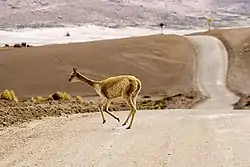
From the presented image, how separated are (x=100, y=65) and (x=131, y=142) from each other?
48547mm

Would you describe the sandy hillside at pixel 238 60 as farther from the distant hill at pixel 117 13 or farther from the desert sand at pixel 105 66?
the distant hill at pixel 117 13

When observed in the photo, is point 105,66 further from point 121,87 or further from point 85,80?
point 121,87

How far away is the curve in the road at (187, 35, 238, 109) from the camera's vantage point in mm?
40312

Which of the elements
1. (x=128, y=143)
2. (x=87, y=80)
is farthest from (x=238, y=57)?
(x=128, y=143)

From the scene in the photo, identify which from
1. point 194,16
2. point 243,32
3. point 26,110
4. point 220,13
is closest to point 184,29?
point 194,16

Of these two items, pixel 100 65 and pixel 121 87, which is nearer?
pixel 121 87

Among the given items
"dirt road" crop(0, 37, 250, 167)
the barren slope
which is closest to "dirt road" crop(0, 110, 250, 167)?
"dirt road" crop(0, 37, 250, 167)

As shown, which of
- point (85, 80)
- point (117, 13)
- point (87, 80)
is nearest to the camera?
point (87, 80)

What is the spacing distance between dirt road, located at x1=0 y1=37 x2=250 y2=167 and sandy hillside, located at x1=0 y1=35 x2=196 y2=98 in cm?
3287

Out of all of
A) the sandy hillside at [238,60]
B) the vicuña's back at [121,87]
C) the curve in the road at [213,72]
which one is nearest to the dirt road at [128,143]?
the vicuña's back at [121,87]

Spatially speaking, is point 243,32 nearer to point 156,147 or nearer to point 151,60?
point 151,60

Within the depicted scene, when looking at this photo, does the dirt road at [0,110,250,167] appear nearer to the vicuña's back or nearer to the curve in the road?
the vicuña's back

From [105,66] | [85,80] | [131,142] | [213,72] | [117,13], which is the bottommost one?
[117,13]

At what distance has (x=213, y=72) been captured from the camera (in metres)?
56.3
